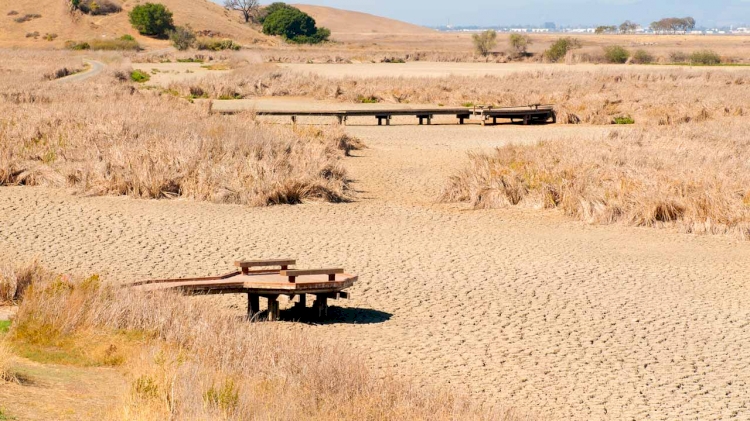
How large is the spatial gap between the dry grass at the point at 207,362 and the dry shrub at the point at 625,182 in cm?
759

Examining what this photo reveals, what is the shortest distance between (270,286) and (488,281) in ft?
9.85

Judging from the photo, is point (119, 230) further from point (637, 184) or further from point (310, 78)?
point (310, 78)

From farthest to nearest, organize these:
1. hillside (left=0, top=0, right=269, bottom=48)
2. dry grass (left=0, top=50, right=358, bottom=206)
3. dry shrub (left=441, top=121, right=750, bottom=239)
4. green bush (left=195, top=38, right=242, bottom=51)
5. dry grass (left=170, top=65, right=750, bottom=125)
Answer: hillside (left=0, top=0, right=269, bottom=48) → green bush (left=195, top=38, right=242, bottom=51) → dry grass (left=170, top=65, right=750, bottom=125) → dry grass (left=0, top=50, right=358, bottom=206) → dry shrub (left=441, top=121, right=750, bottom=239)

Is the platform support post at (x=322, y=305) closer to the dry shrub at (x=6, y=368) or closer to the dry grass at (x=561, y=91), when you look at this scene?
the dry shrub at (x=6, y=368)

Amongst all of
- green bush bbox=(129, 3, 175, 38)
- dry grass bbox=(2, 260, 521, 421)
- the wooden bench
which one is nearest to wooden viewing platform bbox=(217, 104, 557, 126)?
the wooden bench

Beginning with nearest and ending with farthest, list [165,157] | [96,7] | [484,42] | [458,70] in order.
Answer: [165,157]
[458,70]
[484,42]
[96,7]

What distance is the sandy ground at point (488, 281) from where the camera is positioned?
7680mm

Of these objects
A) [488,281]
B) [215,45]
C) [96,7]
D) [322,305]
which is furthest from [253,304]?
[96,7]

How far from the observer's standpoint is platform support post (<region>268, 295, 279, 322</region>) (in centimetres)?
909

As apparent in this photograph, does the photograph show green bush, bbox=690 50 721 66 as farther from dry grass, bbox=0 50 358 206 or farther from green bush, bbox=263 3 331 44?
green bush, bbox=263 3 331 44

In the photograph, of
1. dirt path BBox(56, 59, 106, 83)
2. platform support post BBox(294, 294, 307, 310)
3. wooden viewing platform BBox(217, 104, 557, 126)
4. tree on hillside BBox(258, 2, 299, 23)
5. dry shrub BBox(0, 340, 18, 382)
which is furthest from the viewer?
tree on hillside BBox(258, 2, 299, 23)

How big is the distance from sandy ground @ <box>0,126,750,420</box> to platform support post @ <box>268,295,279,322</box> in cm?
37

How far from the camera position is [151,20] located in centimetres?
10350

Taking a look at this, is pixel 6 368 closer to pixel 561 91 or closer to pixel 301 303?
pixel 301 303
